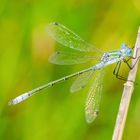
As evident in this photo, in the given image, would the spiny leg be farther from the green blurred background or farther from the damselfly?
the green blurred background

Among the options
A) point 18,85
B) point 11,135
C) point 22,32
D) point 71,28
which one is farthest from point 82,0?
point 11,135

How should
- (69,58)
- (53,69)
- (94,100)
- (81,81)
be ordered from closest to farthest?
1. (94,100)
2. (81,81)
3. (69,58)
4. (53,69)

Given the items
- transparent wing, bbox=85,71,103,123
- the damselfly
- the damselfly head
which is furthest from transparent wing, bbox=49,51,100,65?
the damselfly head

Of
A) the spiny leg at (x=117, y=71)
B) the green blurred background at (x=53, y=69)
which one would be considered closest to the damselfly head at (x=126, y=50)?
the spiny leg at (x=117, y=71)

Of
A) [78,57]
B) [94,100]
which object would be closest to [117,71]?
[78,57]

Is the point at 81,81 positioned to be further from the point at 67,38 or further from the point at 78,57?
the point at 67,38

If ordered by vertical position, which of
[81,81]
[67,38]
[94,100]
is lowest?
[94,100]
